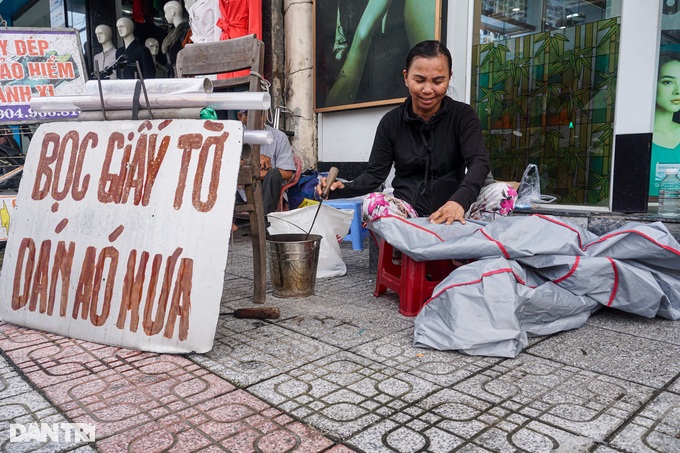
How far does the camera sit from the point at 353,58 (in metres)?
5.24

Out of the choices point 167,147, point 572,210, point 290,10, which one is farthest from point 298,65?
point 167,147

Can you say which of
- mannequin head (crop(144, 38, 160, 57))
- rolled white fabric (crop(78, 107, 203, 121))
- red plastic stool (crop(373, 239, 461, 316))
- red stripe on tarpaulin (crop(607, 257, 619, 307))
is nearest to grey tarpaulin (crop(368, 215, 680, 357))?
red stripe on tarpaulin (crop(607, 257, 619, 307))

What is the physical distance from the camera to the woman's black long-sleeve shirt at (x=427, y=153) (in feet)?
9.18

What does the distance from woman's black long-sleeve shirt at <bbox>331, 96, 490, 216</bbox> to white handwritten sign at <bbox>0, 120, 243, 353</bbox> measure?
47.7 inches

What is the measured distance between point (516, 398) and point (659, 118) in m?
2.93

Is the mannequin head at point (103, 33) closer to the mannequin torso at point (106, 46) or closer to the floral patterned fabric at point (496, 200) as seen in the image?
the mannequin torso at point (106, 46)

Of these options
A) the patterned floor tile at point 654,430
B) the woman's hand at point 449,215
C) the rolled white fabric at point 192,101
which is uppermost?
the rolled white fabric at point 192,101

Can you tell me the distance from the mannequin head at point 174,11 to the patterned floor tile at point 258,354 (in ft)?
19.4

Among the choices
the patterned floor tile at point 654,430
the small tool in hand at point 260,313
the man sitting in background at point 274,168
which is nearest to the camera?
the patterned floor tile at point 654,430

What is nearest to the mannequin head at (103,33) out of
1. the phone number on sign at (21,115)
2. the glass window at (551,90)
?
the phone number on sign at (21,115)

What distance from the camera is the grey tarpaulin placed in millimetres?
1996

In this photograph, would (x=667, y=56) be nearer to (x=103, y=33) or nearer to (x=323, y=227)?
(x=323, y=227)

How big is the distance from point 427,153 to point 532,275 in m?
0.98

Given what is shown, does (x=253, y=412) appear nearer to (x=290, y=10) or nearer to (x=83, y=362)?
(x=83, y=362)
